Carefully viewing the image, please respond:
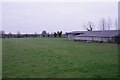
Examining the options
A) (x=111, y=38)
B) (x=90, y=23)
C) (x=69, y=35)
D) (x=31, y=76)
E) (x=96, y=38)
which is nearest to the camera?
(x=31, y=76)

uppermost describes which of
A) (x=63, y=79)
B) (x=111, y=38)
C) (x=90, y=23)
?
(x=90, y=23)

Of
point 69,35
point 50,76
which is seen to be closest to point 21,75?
point 50,76

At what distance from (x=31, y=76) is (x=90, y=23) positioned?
74.9 m

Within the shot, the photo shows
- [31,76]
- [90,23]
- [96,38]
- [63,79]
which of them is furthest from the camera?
[90,23]

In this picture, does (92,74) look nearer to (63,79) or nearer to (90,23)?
(63,79)

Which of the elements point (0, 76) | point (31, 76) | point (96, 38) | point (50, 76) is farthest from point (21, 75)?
point (96, 38)

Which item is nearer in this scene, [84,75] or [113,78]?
[113,78]

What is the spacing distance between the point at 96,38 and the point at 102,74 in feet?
102

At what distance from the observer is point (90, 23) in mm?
78688

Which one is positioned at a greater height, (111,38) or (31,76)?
(111,38)

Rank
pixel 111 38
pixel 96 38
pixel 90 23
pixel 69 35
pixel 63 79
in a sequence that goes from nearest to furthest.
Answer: pixel 63 79 < pixel 111 38 < pixel 96 38 < pixel 69 35 < pixel 90 23

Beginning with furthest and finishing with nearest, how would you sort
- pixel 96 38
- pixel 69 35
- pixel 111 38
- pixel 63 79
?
1. pixel 69 35
2. pixel 96 38
3. pixel 111 38
4. pixel 63 79

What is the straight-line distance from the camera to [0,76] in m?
6.86

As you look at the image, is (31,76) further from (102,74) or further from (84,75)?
(102,74)
